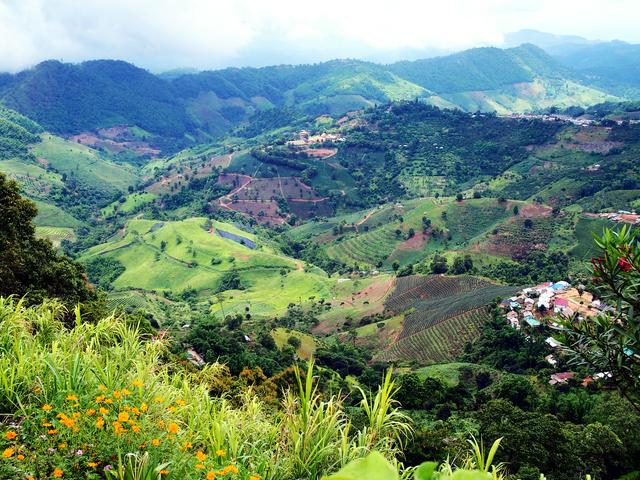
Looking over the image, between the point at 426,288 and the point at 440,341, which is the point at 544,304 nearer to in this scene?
the point at 440,341

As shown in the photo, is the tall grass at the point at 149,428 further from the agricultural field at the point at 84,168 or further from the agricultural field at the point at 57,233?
the agricultural field at the point at 84,168

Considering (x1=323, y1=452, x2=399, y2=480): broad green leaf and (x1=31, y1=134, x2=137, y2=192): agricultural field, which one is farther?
(x1=31, y1=134, x2=137, y2=192): agricultural field

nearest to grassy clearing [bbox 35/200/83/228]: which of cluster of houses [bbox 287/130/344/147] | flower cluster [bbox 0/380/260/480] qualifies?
cluster of houses [bbox 287/130/344/147]

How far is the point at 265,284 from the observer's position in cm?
8994

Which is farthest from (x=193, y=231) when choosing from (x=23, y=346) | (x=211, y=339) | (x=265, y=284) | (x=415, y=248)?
(x=23, y=346)

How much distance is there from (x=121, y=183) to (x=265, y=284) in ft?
379

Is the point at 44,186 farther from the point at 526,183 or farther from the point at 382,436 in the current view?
the point at 382,436

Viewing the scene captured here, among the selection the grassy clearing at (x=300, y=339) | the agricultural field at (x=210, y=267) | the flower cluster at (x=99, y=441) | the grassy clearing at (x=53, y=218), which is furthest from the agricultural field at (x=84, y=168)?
the flower cluster at (x=99, y=441)

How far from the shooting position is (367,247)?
10312 cm

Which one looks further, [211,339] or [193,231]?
[193,231]

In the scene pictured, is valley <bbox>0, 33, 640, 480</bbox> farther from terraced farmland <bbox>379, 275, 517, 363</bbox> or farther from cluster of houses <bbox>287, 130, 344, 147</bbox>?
cluster of houses <bbox>287, 130, 344, 147</bbox>

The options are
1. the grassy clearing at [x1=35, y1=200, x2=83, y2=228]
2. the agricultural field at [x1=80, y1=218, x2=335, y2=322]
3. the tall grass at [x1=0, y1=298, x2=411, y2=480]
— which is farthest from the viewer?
the grassy clearing at [x1=35, y1=200, x2=83, y2=228]

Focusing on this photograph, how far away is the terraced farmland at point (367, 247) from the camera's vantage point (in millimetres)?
100250

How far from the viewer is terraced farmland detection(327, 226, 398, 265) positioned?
10025cm
